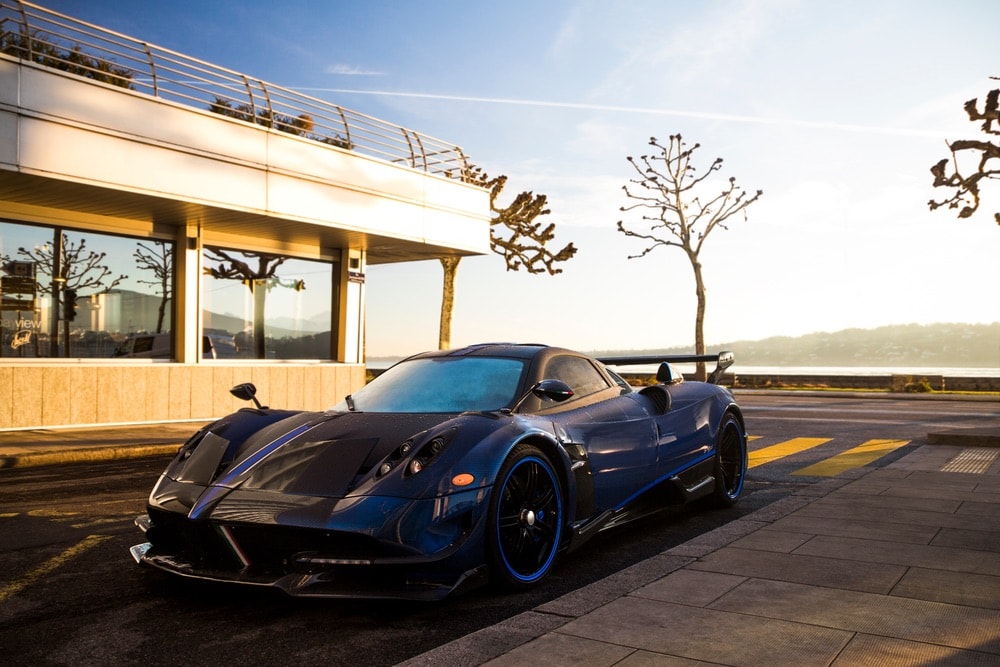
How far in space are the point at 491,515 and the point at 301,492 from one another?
2.89ft

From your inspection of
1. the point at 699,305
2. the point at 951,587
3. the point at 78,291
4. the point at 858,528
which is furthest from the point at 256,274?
the point at 699,305

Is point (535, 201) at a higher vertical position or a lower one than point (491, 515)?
higher

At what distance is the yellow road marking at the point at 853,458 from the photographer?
30.0 feet

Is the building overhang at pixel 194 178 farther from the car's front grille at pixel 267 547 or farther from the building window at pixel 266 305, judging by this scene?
the car's front grille at pixel 267 547

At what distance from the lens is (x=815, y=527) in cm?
576

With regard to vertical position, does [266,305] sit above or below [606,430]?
above

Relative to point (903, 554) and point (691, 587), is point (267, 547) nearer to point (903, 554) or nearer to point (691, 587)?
point (691, 587)

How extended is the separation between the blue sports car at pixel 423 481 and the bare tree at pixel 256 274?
40.9ft

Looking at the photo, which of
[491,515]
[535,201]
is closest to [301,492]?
[491,515]

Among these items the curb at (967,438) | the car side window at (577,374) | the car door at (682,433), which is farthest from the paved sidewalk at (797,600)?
the curb at (967,438)

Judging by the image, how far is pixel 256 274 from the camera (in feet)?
59.2

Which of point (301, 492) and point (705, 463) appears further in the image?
point (705, 463)

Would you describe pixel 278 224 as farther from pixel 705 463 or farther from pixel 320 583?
pixel 320 583

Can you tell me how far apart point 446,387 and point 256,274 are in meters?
13.7
